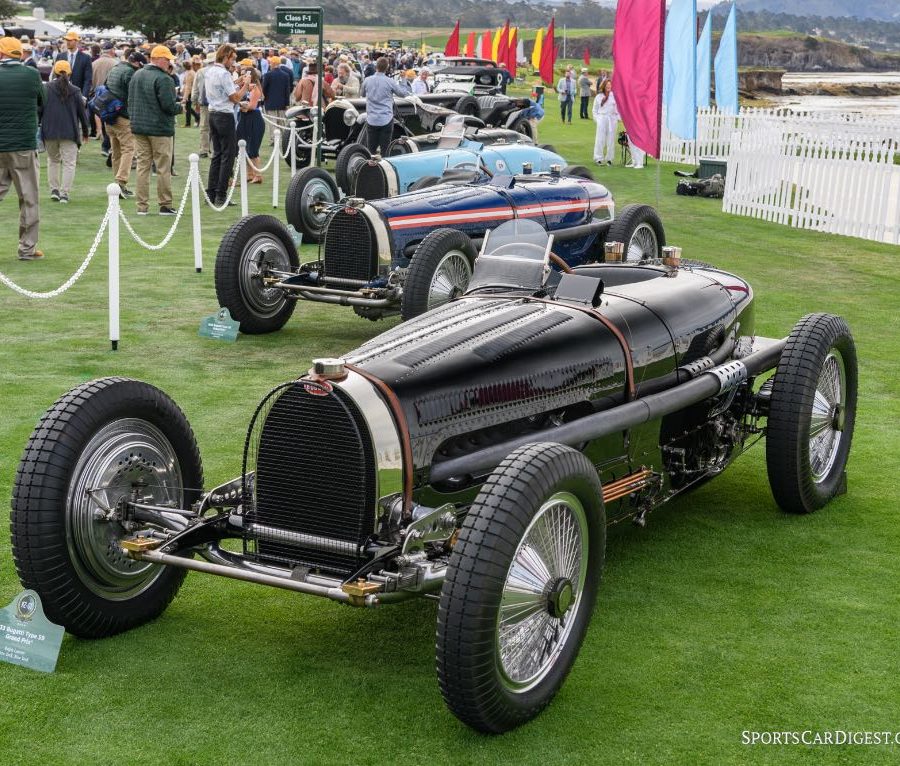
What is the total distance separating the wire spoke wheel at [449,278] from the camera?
8719mm

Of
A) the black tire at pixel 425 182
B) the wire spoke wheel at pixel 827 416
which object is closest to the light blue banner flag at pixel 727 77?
the black tire at pixel 425 182

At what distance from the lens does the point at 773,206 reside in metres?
17.4

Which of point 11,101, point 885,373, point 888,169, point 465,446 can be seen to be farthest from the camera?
point 888,169

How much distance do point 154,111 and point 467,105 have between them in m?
9.95

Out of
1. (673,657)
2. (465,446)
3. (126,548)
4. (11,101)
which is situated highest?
(11,101)

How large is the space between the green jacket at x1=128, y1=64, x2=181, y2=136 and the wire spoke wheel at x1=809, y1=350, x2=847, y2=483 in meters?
9.94

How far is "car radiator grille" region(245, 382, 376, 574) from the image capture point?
13.0 feet

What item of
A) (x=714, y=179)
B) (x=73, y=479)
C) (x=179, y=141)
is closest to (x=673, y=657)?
(x=73, y=479)

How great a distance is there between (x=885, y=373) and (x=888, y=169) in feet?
23.9

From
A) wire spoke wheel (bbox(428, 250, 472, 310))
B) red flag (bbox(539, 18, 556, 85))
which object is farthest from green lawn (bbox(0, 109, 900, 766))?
red flag (bbox(539, 18, 556, 85))

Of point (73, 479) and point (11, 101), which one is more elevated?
point (11, 101)

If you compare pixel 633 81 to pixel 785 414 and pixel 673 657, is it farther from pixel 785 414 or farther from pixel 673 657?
A: pixel 673 657

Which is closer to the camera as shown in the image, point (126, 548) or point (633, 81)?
point (126, 548)

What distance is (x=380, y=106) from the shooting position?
1833 cm
